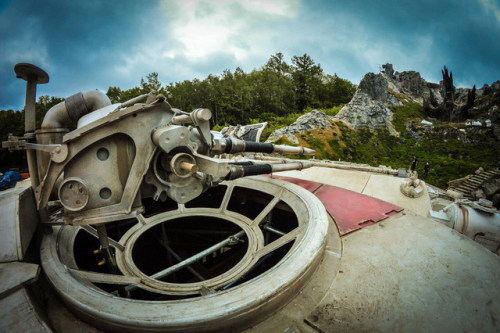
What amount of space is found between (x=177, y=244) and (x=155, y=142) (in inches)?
304

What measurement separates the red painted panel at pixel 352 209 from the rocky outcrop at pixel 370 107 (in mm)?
24372

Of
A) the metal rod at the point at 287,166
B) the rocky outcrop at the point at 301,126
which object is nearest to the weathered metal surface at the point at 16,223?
the metal rod at the point at 287,166

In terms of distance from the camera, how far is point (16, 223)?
279 centimetres

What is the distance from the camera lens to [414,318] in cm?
246

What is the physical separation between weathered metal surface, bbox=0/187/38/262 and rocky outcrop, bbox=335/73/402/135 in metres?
29.3

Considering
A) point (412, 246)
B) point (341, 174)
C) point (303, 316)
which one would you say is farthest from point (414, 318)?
point (341, 174)

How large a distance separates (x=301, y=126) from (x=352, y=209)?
18.0 m

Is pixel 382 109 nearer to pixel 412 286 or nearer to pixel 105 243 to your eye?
pixel 412 286

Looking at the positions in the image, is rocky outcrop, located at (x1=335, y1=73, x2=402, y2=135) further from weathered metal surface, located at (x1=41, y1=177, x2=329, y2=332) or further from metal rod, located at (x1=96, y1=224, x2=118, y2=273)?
metal rod, located at (x1=96, y1=224, x2=118, y2=273)

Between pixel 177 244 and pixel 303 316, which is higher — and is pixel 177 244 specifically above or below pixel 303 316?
below

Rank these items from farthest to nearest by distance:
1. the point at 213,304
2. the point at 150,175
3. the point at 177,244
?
the point at 177,244, the point at 150,175, the point at 213,304

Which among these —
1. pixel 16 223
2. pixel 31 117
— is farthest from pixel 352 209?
pixel 31 117

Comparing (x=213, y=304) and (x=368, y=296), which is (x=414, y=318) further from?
(x=213, y=304)

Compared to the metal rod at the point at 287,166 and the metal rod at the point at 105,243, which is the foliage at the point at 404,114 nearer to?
the metal rod at the point at 287,166
